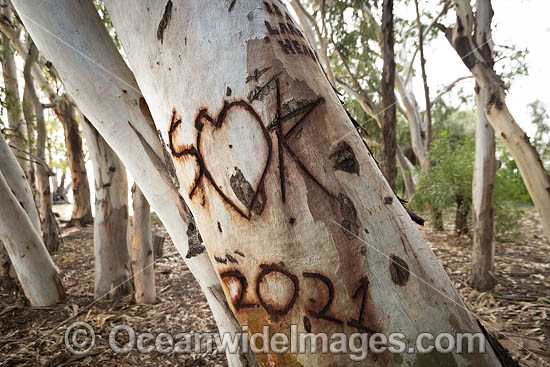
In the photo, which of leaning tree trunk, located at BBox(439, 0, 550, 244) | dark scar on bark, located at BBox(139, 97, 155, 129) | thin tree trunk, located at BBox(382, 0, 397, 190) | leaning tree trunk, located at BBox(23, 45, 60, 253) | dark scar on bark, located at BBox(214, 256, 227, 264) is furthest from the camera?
leaning tree trunk, located at BBox(23, 45, 60, 253)

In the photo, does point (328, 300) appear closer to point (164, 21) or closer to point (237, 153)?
point (237, 153)

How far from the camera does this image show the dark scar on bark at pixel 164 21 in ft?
2.86

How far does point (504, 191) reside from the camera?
4473mm

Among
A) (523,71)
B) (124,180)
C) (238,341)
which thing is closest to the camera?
(238,341)

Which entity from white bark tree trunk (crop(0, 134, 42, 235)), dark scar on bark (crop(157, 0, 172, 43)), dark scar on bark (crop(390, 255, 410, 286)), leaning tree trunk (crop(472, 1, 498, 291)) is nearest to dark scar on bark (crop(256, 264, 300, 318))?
dark scar on bark (crop(390, 255, 410, 286))

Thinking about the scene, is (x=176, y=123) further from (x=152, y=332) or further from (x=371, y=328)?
(x=152, y=332)

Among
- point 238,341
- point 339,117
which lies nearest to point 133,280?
point 238,341

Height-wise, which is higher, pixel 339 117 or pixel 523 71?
pixel 523 71

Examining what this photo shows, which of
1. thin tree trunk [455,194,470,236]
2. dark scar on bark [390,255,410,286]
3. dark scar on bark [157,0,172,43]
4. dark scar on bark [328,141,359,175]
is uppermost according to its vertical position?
dark scar on bark [157,0,172,43]

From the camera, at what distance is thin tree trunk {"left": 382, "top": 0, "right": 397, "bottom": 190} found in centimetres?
378

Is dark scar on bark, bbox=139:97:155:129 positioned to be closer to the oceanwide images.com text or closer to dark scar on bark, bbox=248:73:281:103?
dark scar on bark, bbox=248:73:281:103

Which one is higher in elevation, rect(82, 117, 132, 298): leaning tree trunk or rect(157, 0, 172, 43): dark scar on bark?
rect(157, 0, 172, 43): dark scar on bark

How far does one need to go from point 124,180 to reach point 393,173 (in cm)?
302

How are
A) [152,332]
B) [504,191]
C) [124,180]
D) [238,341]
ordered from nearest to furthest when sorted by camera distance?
[238,341], [152,332], [124,180], [504,191]
